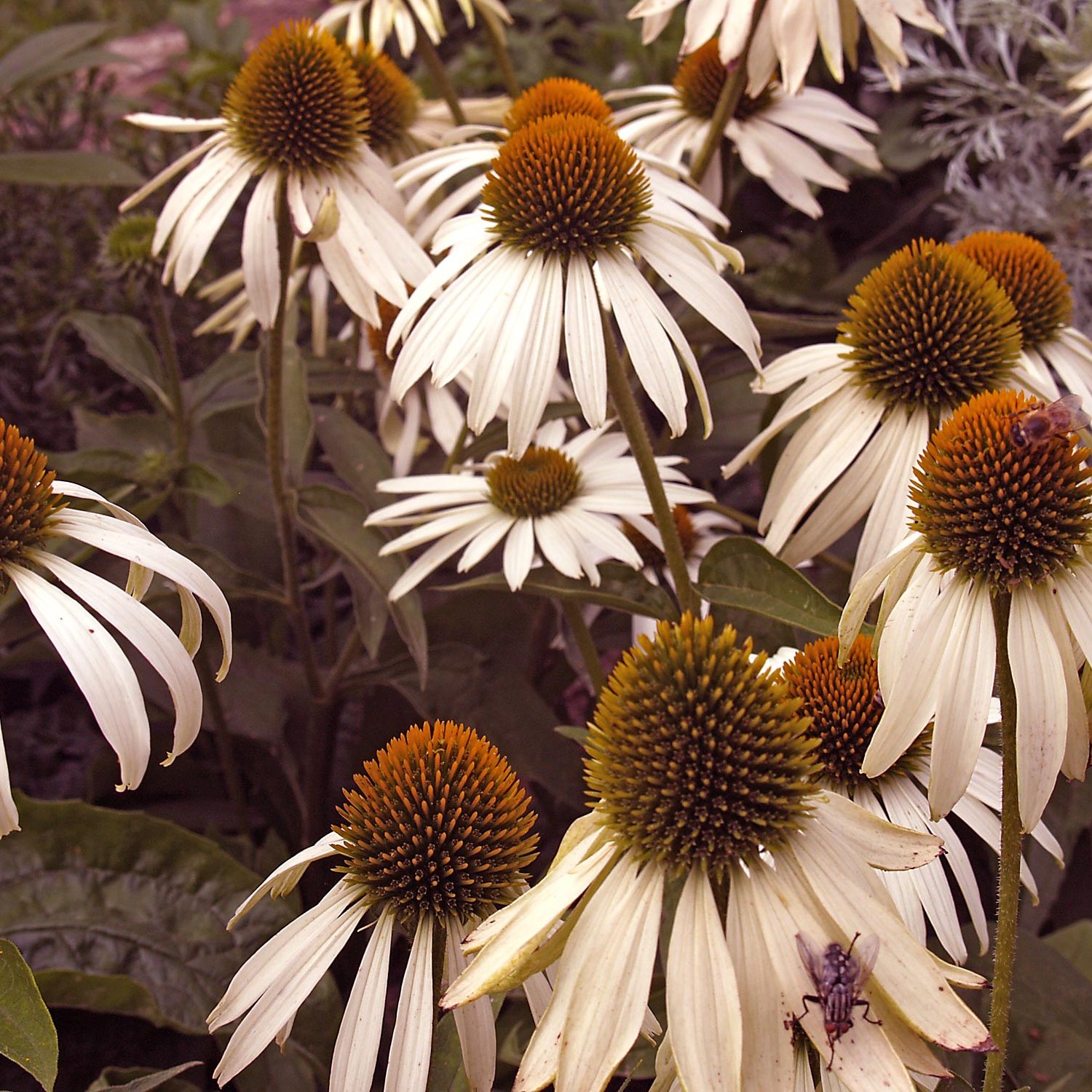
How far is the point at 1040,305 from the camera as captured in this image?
3.99 ft

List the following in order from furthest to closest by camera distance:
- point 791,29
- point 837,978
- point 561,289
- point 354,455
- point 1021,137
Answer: point 1021,137 → point 354,455 → point 791,29 → point 561,289 → point 837,978

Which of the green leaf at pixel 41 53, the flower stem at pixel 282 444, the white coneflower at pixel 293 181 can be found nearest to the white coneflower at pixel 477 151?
the white coneflower at pixel 293 181

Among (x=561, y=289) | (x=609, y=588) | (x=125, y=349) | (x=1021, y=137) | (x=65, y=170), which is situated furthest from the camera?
(x=1021, y=137)

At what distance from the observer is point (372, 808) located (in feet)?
2.59

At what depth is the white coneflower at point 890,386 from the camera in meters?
1.08

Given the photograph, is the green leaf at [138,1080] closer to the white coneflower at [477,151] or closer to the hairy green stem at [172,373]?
the hairy green stem at [172,373]

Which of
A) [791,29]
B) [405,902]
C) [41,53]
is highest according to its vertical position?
[41,53]

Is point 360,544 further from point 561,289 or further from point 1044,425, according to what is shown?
point 1044,425

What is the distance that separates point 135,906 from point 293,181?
77cm

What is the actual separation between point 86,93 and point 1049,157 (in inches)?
74.6

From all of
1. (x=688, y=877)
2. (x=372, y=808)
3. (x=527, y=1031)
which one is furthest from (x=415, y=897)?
(x=527, y=1031)

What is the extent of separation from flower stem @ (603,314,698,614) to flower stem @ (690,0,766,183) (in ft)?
1.57

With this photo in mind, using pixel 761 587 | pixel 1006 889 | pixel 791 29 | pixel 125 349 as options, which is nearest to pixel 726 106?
pixel 791 29

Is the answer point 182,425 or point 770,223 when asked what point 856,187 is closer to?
point 770,223
